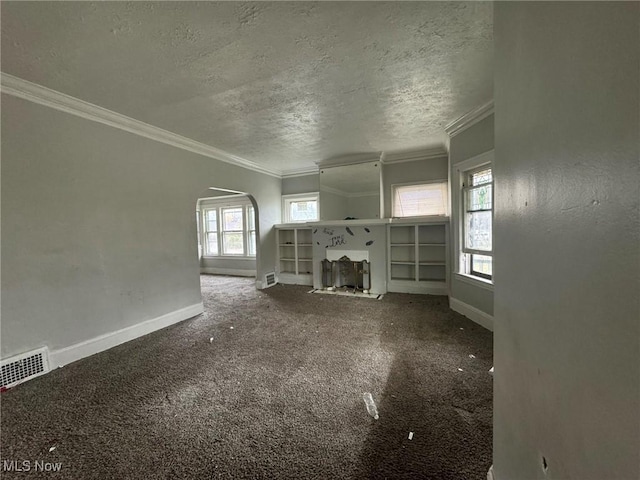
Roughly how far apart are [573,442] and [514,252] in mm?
549

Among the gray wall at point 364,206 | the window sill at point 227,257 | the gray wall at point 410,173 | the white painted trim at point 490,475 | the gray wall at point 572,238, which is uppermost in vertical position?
the gray wall at point 410,173

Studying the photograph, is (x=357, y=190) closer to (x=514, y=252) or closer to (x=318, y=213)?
(x=318, y=213)

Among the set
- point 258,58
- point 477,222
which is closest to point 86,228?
point 258,58

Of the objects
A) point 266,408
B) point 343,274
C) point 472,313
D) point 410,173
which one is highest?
point 410,173

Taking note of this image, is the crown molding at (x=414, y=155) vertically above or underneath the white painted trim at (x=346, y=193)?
above

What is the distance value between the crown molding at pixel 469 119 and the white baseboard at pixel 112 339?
4.45 m

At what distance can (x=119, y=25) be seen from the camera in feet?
5.34

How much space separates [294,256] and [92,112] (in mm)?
4210

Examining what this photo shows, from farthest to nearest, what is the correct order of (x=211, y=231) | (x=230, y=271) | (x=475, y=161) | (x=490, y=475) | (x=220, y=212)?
(x=211, y=231)
(x=220, y=212)
(x=230, y=271)
(x=475, y=161)
(x=490, y=475)

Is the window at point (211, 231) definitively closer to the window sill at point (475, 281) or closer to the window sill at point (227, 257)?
the window sill at point (227, 257)

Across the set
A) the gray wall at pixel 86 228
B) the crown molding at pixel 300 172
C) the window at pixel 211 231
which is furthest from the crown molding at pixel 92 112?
the window at pixel 211 231

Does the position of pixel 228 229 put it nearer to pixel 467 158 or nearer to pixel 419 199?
pixel 419 199

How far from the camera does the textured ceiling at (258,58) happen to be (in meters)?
1.57

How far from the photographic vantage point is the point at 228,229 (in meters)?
Answer: 7.44
